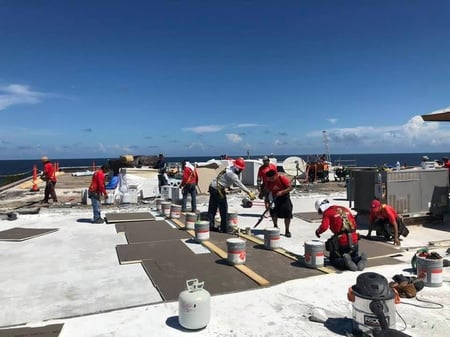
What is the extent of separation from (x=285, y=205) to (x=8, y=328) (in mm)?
6077

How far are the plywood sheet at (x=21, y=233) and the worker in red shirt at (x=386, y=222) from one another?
25.3 ft

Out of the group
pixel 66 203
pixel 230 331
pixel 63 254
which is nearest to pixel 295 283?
pixel 230 331

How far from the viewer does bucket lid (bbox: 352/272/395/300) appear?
3869mm

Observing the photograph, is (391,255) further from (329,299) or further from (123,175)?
(123,175)

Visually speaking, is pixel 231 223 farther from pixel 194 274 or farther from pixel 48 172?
pixel 48 172

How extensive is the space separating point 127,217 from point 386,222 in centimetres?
711

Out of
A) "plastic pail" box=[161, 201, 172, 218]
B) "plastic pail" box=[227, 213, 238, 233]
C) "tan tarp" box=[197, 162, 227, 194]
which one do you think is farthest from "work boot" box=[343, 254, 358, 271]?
"tan tarp" box=[197, 162, 227, 194]

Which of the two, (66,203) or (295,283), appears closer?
(295,283)

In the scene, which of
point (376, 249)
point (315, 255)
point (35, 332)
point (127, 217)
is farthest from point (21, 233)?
point (376, 249)

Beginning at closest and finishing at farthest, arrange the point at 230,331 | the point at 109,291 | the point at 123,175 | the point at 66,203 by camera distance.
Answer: the point at 230,331 < the point at 109,291 < the point at 66,203 < the point at 123,175

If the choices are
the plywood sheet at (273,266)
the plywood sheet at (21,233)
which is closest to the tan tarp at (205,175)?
the plywood sheet at (21,233)

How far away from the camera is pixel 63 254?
7.53 meters

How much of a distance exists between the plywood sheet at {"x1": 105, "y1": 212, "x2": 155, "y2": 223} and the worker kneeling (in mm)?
6407

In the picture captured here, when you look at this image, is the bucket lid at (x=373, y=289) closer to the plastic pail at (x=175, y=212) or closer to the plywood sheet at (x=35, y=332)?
the plywood sheet at (x=35, y=332)
